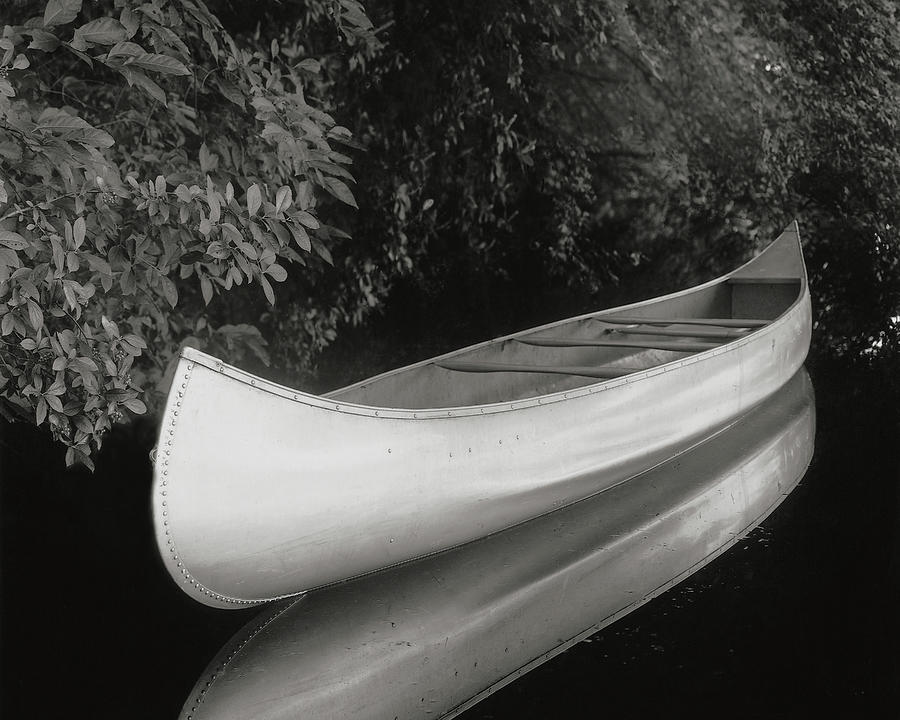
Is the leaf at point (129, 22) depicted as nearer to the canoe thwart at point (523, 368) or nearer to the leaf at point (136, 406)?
the leaf at point (136, 406)

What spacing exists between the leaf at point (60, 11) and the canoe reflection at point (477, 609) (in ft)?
4.42

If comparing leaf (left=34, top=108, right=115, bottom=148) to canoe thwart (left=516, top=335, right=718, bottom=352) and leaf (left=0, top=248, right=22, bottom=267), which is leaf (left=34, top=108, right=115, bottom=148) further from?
canoe thwart (left=516, top=335, right=718, bottom=352)

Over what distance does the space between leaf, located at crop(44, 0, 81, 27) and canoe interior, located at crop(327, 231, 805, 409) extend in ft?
3.62

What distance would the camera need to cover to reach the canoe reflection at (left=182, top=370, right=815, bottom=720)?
169 centimetres

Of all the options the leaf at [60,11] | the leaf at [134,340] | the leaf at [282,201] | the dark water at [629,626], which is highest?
the leaf at [60,11]

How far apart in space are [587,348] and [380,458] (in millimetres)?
2171

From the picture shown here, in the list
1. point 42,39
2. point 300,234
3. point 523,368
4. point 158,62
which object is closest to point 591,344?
point 523,368

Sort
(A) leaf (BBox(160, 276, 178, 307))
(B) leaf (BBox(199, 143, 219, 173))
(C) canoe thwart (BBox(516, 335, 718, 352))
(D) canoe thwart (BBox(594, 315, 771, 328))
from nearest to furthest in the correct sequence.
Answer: (A) leaf (BBox(160, 276, 178, 307))
(B) leaf (BBox(199, 143, 219, 173))
(C) canoe thwart (BBox(516, 335, 718, 352))
(D) canoe thwart (BBox(594, 315, 771, 328))

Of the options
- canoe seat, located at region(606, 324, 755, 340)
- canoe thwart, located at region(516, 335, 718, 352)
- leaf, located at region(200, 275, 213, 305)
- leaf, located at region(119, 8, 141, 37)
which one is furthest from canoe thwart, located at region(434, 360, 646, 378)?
leaf, located at region(119, 8, 141, 37)

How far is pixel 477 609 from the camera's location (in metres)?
2.04

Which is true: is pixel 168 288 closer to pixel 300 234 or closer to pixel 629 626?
pixel 300 234

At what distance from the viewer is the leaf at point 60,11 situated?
5.93ft

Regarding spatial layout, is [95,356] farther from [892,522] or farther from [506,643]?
[892,522]

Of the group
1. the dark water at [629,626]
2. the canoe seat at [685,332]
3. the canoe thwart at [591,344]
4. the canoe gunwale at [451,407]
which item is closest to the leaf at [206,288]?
the canoe gunwale at [451,407]
